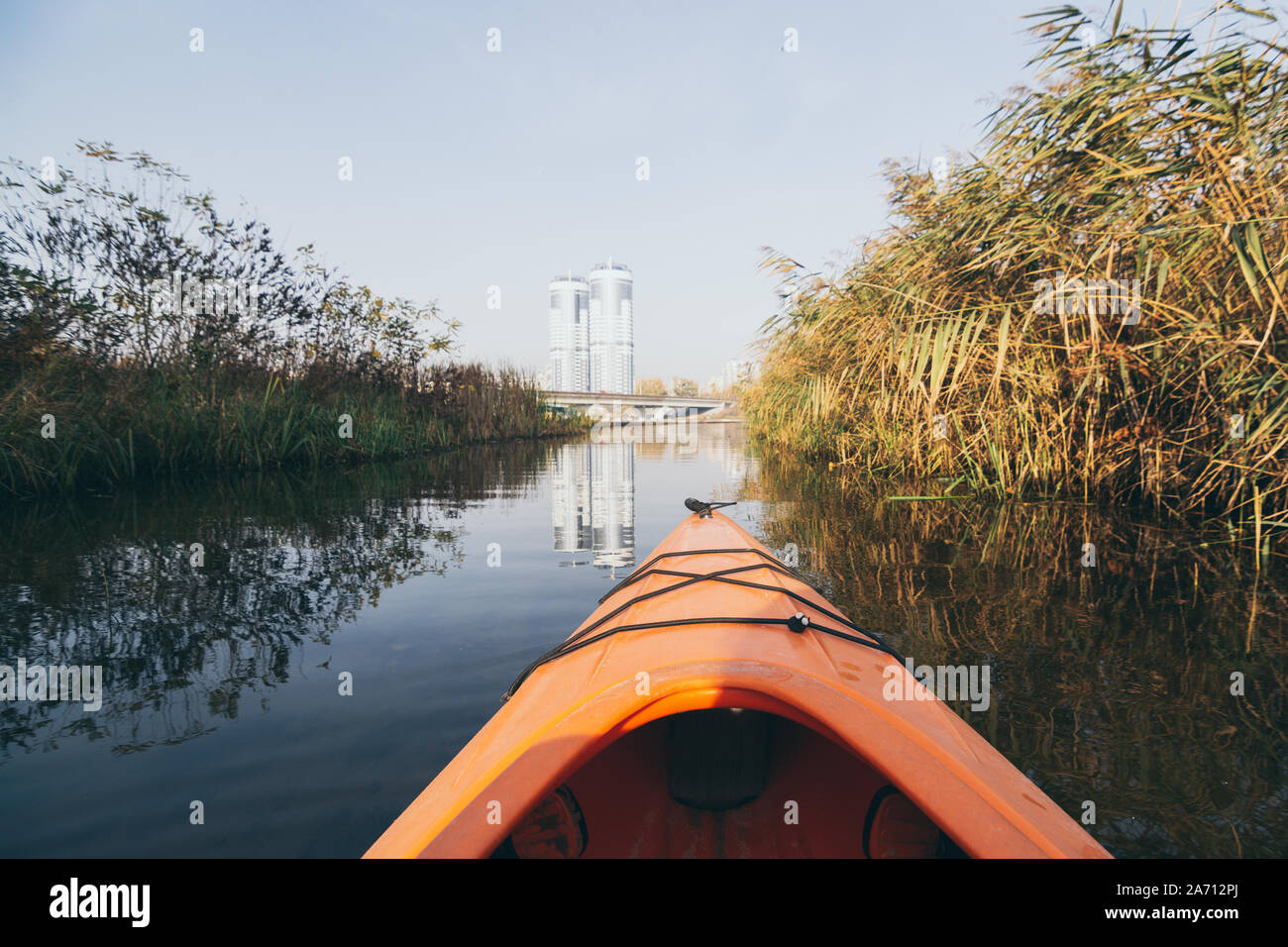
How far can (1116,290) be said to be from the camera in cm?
407

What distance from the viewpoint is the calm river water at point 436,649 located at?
5.11ft

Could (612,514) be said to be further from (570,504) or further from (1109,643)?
(1109,643)

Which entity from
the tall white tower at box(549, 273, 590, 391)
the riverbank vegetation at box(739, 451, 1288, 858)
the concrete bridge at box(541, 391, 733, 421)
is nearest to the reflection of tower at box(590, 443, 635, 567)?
the riverbank vegetation at box(739, 451, 1288, 858)

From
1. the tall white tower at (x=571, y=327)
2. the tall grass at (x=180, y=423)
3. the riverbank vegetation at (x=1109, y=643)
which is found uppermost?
the tall white tower at (x=571, y=327)

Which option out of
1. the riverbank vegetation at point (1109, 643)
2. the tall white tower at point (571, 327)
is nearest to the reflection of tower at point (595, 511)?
the riverbank vegetation at point (1109, 643)

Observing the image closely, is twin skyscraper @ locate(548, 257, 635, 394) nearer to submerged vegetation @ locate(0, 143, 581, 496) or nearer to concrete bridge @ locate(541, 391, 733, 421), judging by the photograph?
concrete bridge @ locate(541, 391, 733, 421)

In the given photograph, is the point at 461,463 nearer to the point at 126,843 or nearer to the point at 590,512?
the point at 590,512

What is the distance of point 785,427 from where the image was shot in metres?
12.0

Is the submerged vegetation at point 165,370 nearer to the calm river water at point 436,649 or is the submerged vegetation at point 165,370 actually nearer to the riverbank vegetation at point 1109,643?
the calm river water at point 436,649

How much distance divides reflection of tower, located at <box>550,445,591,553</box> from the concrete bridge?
91.2 ft

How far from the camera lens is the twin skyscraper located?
255ft

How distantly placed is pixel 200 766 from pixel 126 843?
1.01 ft

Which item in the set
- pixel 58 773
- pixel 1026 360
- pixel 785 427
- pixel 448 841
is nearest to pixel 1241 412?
pixel 1026 360

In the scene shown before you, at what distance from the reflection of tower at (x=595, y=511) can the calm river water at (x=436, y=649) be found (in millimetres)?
79
